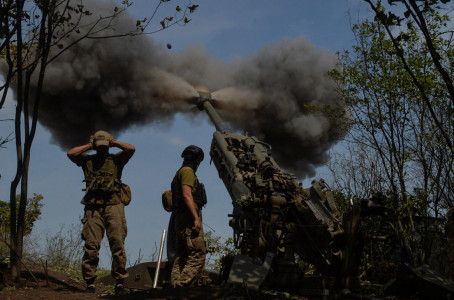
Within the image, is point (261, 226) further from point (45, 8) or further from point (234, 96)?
point (234, 96)

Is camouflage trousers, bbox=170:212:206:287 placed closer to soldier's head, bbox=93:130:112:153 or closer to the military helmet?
the military helmet

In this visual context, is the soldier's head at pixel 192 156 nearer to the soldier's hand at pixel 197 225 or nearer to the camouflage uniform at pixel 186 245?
the camouflage uniform at pixel 186 245

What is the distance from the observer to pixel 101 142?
7543mm

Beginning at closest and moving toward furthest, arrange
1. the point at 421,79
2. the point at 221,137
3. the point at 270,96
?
the point at 221,137, the point at 421,79, the point at 270,96

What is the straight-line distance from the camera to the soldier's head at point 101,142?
755 centimetres

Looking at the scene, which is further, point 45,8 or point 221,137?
point 221,137

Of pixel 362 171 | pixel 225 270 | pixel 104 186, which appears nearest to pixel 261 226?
pixel 225 270

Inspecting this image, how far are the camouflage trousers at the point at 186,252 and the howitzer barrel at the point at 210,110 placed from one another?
3610 millimetres

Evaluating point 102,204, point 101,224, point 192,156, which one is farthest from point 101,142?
point 192,156

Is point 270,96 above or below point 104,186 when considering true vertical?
above

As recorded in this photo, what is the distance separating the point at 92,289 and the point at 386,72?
24.8 ft

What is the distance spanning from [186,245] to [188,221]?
313 millimetres

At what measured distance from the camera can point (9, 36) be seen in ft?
25.8

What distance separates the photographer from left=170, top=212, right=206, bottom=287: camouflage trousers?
693 centimetres
